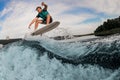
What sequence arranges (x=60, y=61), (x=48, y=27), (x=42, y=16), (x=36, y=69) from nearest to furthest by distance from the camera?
(x=60, y=61) → (x=36, y=69) → (x=42, y=16) → (x=48, y=27)

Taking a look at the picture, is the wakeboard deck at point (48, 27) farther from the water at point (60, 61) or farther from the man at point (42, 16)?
the water at point (60, 61)

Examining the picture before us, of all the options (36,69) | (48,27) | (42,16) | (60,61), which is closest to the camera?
(60,61)

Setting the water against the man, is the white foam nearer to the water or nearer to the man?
the water

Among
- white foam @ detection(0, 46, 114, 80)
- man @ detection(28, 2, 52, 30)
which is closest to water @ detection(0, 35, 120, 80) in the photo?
white foam @ detection(0, 46, 114, 80)

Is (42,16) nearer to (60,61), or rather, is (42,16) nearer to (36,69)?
(36,69)

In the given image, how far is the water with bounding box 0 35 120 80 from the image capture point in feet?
34.8

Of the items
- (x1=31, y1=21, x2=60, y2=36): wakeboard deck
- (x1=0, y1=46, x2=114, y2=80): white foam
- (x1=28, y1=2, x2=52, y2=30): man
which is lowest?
(x1=0, y1=46, x2=114, y2=80): white foam

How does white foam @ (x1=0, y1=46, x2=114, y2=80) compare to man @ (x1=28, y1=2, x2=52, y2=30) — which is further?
man @ (x1=28, y1=2, x2=52, y2=30)

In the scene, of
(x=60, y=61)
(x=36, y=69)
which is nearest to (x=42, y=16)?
(x=36, y=69)

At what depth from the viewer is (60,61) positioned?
1190 cm

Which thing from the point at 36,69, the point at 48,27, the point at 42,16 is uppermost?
the point at 42,16

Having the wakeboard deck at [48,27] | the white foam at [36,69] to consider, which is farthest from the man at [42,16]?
the white foam at [36,69]

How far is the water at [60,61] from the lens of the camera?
10.6 metres

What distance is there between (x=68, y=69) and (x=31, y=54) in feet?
8.20
